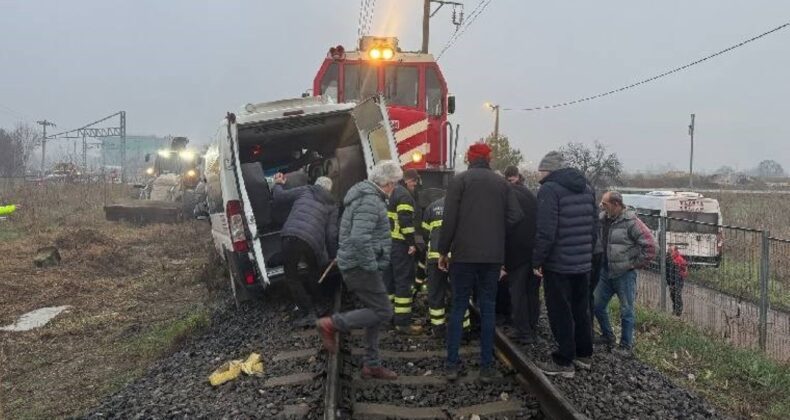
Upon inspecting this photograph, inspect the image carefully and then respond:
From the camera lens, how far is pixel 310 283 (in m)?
7.32

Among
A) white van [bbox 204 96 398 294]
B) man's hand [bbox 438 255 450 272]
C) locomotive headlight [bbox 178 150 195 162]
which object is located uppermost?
locomotive headlight [bbox 178 150 195 162]

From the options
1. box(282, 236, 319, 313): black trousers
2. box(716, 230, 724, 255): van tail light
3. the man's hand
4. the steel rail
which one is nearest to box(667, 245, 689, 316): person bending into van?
box(716, 230, 724, 255): van tail light

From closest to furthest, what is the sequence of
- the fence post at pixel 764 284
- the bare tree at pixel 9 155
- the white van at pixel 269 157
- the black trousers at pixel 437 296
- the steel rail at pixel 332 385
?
the steel rail at pixel 332 385, the black trousers at pixel 437 296, the fence post at pixel 764 284, the white van at pixel 269 157, the bare tree at pixel 9 155

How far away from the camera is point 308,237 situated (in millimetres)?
6500

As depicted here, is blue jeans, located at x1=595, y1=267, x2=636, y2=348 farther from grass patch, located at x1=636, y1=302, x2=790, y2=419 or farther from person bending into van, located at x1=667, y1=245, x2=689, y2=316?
person bending into van, located at x1=667, y1=245, x2=689, y2=316

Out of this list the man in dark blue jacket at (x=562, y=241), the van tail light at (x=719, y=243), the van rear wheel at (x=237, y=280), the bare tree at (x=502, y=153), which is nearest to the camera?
the man in dark blue jacket at (x=562, y=241)

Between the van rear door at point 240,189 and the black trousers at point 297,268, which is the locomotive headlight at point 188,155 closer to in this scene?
the van rear door at point 240,189

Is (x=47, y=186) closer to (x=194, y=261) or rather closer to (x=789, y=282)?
(x=194, y=261)

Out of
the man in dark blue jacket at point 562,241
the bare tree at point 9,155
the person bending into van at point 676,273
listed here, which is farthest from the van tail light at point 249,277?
the bare tree at point 9,155

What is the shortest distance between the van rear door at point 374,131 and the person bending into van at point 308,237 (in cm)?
110

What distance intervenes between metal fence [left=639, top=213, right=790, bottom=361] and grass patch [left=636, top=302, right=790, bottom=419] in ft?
2.57

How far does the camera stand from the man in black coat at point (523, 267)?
577cm

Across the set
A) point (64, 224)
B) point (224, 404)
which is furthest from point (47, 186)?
point (224, 404)

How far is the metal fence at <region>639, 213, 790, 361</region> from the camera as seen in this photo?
7301 mm
